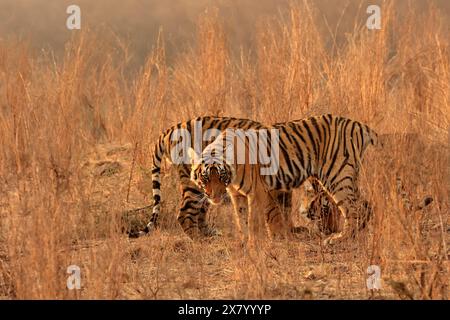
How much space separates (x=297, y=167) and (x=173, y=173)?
172cm

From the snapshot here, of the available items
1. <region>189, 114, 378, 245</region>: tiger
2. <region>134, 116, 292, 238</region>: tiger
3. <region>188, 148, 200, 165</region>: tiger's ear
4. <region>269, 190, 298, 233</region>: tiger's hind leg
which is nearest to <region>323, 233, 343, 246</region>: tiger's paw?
<region>189, 114, 378, 245</region>: tiger

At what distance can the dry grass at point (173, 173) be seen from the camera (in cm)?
333

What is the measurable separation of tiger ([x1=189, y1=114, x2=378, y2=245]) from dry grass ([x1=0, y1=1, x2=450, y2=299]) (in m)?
0.35

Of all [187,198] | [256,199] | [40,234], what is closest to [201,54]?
[187,198]

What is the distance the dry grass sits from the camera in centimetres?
333

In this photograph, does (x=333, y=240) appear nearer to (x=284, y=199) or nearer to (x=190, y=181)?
(x=284, y=199)

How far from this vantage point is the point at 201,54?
7730 millimetres

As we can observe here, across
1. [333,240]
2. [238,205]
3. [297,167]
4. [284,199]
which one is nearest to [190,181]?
[238,205]

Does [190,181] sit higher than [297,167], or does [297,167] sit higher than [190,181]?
[297,167]

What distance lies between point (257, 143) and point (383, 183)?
1.62 m

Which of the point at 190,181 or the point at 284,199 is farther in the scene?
the point at 190,181

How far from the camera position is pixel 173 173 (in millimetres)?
6730

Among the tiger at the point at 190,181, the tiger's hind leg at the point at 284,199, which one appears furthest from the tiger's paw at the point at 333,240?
the tiger at the point at 190,181

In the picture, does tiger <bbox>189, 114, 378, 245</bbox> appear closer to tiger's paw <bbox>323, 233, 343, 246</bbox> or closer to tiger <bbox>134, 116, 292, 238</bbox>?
tiger's paw <bbox>323, 233, 343, 246</bbox>
